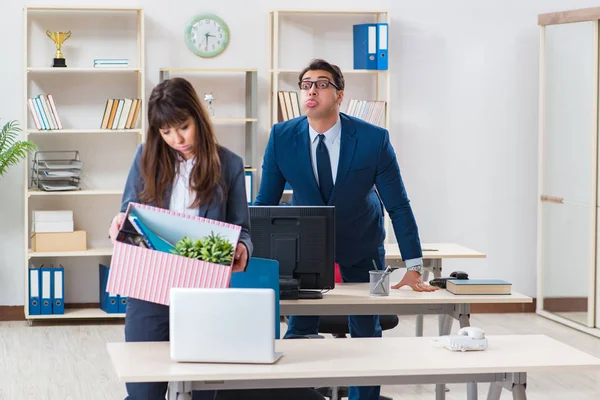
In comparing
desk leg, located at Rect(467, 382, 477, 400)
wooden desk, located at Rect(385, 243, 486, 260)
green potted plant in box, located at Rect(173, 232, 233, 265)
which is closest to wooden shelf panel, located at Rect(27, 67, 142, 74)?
wooden desk, located at Rect(385, 243, 486, 260)

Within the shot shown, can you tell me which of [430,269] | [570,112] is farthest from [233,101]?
[570,112]

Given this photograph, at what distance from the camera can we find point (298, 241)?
3.56m

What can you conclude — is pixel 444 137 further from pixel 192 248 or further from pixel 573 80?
pixel 192 248

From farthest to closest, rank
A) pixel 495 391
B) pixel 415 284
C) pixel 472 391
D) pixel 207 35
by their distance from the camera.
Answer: pixel 207 35 → pixel 415 284 → pixel 472 391 → pixel 495 391

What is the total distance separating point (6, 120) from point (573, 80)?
400 cm

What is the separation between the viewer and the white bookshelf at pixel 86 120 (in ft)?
21.3

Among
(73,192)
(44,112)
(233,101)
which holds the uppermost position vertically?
(233,101)

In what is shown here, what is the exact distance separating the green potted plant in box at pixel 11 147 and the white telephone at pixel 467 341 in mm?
3954

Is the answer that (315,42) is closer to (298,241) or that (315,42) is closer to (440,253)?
(440,253)

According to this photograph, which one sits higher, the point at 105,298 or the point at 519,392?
the point at 519,392

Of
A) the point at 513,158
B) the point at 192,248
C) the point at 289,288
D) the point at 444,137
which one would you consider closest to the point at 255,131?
the point at 444,137

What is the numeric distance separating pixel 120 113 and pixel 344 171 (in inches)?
118

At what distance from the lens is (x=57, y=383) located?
4965 mm

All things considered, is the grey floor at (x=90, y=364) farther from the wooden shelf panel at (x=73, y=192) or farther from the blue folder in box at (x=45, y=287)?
the wooden shelf panel at (x=73, y=192)
